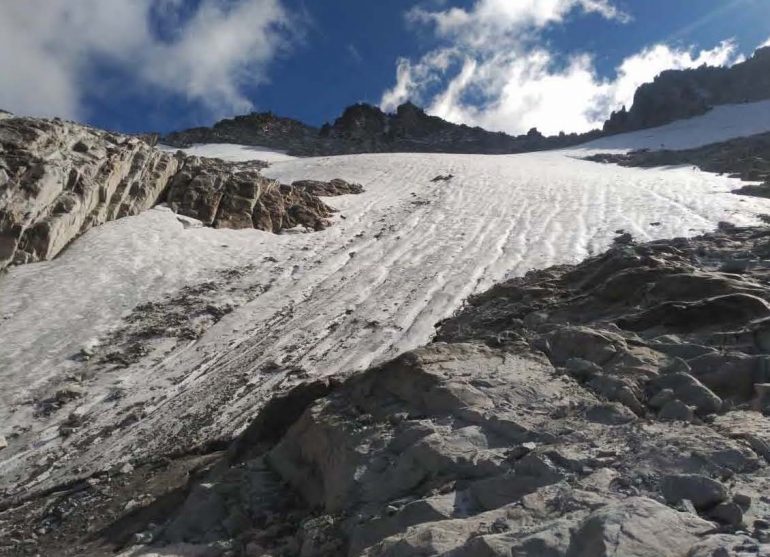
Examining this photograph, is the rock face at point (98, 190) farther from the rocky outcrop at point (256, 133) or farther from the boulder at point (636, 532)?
the rocky outcrop at point (256, 133)

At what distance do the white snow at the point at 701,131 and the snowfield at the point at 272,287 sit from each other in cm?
2234

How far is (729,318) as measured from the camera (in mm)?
6086

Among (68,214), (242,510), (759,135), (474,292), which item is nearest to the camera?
(242,510)

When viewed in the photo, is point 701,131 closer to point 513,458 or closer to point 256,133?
point 256,133

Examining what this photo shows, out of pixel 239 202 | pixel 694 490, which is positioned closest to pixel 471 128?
pixel 239 202

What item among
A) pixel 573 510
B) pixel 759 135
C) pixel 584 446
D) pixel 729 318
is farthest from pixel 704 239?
pixel 759 135

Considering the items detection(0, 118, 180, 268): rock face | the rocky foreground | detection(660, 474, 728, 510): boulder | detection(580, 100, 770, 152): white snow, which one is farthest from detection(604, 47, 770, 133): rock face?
detection(660, 474, 728, 510): boulder

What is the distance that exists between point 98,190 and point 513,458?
15.5m

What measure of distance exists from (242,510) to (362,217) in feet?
51.0

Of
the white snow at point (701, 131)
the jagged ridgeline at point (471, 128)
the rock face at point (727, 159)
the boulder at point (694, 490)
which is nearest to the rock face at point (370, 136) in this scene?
the jagged ridgeline at point (471, 128)

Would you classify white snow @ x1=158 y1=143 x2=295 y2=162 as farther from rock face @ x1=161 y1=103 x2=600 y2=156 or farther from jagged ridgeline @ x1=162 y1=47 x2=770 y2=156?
jagged ridgeline @ x1=162 y1=47 x2=770 y2=156

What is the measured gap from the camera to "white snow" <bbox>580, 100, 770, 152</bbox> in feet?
145

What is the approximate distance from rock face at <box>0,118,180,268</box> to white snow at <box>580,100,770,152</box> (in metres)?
36.7

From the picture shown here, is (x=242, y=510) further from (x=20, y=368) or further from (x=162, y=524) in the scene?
(x=20, y=368)
